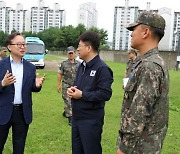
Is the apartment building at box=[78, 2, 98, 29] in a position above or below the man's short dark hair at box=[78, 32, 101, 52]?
above

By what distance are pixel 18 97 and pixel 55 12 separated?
116178 mm

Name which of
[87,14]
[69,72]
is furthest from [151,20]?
[87,14]

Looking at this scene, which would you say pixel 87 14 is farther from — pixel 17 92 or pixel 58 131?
pixel 17 92

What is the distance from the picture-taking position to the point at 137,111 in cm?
212

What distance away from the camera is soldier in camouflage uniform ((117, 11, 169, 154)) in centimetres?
210

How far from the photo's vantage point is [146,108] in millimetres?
2117

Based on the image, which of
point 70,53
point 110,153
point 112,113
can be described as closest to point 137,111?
point 110,153

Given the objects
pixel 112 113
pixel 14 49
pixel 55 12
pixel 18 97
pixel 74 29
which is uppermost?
pixel 55 12

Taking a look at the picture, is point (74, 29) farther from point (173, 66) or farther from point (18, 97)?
point (18, 97)

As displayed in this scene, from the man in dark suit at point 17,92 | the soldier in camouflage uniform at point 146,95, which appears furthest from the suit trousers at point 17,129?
the soldier in camouflage uniform at point 146,95

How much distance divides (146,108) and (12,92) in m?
1.71

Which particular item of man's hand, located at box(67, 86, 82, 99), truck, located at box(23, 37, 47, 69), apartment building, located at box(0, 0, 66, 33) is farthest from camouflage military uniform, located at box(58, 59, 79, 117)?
apartment building, located at box(0, 0, 66, 33)

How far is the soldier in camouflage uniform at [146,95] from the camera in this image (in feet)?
6.90

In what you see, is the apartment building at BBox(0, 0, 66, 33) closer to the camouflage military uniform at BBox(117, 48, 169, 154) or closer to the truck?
the truck
